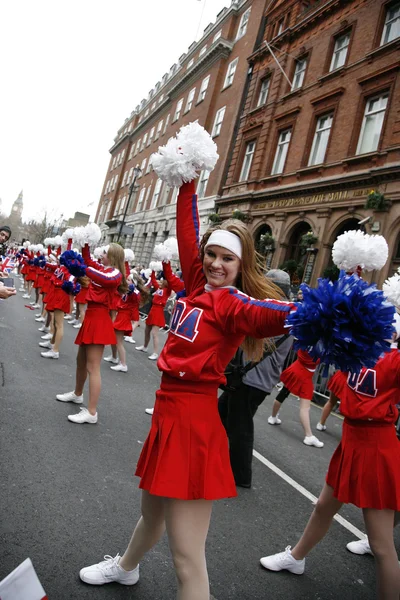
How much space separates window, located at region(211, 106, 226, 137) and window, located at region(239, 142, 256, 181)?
3.75 meters

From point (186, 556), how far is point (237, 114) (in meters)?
24.7

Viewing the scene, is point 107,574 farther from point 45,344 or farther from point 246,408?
point 45,344

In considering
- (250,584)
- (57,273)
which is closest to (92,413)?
(250,584)

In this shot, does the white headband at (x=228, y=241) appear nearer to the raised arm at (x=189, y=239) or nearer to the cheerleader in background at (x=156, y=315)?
the raised arm at (x=189, y=239)

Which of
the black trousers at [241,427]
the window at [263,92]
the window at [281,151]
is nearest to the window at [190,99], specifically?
the window at [263,92]

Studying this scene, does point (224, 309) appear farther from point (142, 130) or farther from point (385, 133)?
point (142, 130)

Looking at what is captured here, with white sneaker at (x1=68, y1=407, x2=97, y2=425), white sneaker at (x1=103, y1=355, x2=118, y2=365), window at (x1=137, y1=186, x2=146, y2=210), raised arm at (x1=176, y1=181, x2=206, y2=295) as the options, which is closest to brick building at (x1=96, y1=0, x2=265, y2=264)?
window at (x1=137, y1=186, x2=146, y2=210)

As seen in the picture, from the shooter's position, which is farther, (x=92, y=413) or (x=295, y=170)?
(x=295, y=170)

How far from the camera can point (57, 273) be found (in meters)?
8.88

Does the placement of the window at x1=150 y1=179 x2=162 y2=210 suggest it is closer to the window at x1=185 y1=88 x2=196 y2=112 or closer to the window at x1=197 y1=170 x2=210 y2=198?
the window at x1=185 y1=88 x2=196 y2=112

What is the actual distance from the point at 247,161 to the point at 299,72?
4.58 metres

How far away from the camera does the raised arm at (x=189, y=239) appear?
7.57 feet

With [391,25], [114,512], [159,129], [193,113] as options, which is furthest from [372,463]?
[159,129]

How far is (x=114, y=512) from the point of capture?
124 inches
